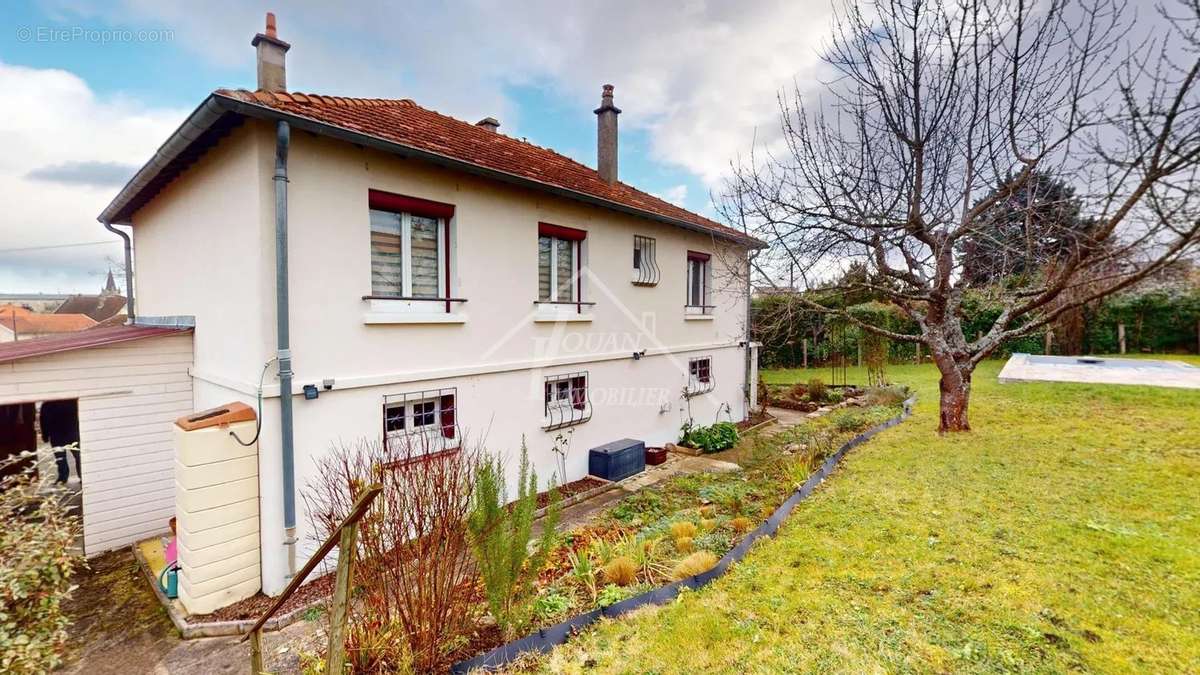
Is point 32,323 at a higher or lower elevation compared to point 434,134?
lower

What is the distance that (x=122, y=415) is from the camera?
721 centimetres

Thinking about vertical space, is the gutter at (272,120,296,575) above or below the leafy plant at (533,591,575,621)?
above

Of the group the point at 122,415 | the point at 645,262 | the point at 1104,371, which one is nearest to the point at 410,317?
the point at 122,415

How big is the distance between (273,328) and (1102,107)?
11957 mm

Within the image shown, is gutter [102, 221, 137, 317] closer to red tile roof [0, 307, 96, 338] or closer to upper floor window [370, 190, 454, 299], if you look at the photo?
upper floor window [370, 190, 454, 299]

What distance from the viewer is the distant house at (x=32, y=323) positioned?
29828mm

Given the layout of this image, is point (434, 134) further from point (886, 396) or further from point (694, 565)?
point (886, 396)

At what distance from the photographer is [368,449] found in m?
6.45

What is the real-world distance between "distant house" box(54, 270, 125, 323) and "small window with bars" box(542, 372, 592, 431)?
44.5m

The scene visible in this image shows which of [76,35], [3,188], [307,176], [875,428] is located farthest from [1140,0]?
[3,188]

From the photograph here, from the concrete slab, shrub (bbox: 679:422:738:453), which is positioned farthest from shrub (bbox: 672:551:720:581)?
the concrete slab

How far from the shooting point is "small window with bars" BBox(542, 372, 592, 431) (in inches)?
373

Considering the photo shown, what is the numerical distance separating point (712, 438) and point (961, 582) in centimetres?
807

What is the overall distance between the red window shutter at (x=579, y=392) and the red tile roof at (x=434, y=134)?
3.90m
